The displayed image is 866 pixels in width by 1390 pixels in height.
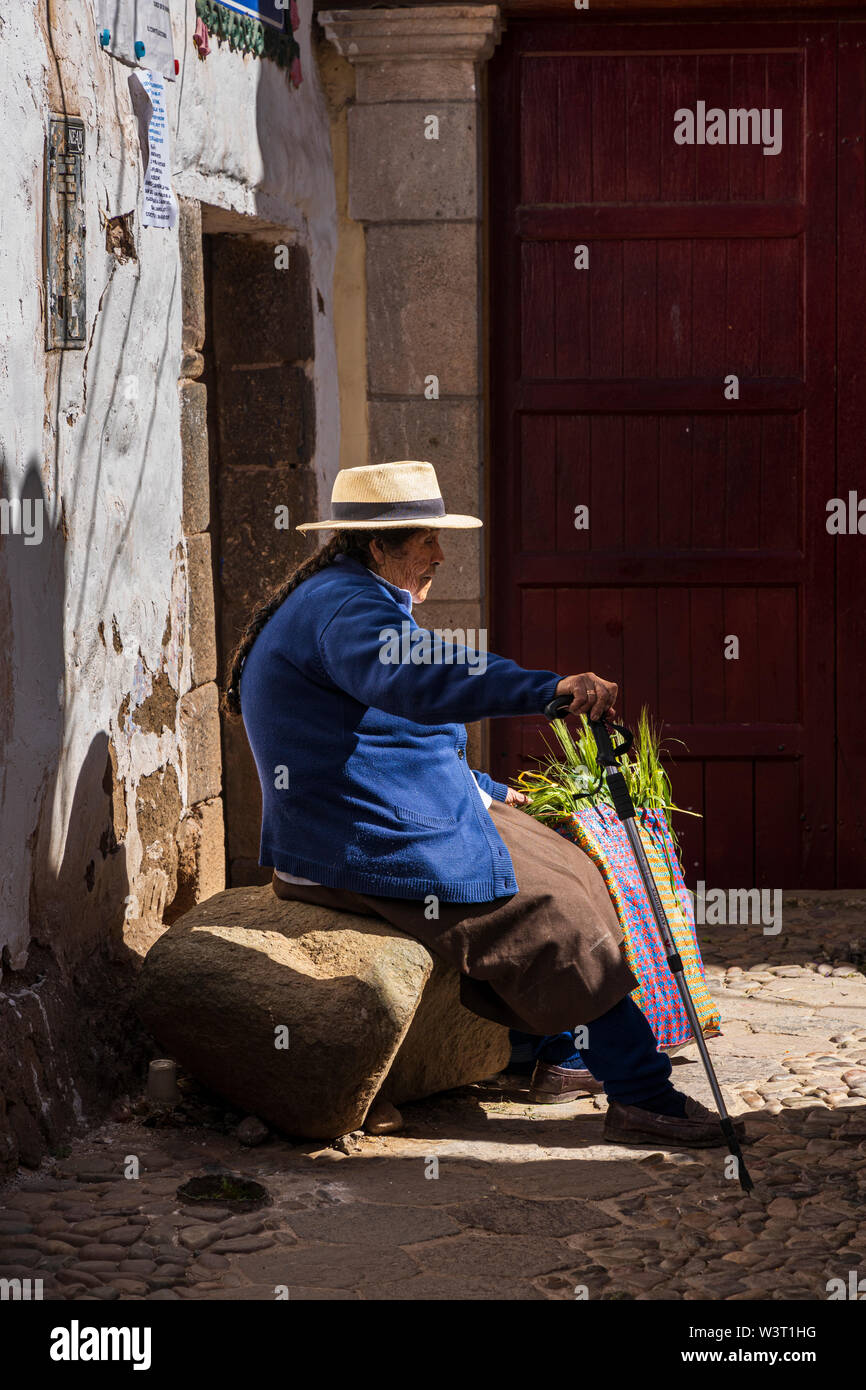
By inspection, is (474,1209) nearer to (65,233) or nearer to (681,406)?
(65,233)

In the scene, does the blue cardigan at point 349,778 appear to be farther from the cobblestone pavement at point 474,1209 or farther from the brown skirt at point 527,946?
the cobblestone pavement at point 474,1209

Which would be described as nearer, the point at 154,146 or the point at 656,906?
the point at 656,906

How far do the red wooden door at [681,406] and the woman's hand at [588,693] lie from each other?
2858 millimetres

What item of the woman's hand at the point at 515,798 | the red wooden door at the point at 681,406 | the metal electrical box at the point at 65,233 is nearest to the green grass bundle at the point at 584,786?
the woman's hand at the point at 515,798

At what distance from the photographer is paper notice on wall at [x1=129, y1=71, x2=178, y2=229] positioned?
14.6 feet

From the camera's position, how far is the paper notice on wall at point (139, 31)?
425cm

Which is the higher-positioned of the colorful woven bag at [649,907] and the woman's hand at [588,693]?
the woman's hand at [588,693]

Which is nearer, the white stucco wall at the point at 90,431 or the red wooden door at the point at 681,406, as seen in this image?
the white stucco wall at the point at 90,431

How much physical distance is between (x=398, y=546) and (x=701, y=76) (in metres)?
2.96

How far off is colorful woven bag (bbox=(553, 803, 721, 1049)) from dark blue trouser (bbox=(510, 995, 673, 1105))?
377mm

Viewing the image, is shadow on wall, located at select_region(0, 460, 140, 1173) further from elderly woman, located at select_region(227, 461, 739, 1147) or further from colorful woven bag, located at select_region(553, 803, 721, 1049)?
colorful woven bag, located at select_region(553, 803, 721, 1049)

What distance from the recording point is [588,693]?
339 cm

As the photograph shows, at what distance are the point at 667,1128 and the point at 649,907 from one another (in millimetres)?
708

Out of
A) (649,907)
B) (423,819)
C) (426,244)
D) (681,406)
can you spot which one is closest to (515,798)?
(649,907)
